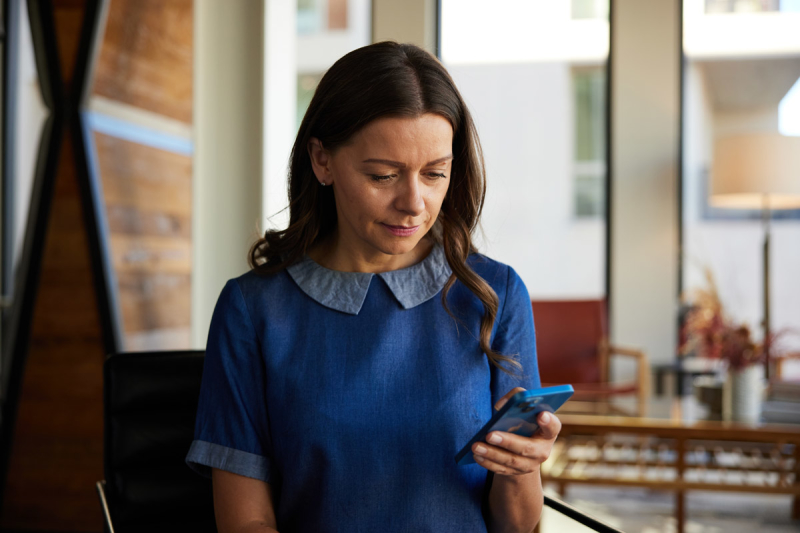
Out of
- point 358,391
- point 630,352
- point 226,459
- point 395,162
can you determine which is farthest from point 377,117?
point 630,352

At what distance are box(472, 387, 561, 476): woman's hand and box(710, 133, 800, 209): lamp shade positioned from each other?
12.2 feet

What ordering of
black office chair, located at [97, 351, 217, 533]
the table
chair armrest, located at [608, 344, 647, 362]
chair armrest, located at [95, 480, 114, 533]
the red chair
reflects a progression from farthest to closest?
the red chair, chair armrest, located at [608, 344, 647, 362], the table, black office chair, located at [97, 351, 217, 533], chair armrest, located at [95, 480, 114, 533]

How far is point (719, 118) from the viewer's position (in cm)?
502

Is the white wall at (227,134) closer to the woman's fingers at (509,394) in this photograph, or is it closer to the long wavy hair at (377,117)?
the long wavy hair at (377,117)

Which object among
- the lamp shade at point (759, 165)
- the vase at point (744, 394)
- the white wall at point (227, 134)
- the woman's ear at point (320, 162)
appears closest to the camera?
the woman's ear at point (320, 162)

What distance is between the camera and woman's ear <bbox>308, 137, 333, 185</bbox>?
1208 mm

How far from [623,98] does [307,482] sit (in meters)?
4.48

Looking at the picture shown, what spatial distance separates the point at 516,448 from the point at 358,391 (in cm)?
28

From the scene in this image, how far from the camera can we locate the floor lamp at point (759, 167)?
13.7 feet

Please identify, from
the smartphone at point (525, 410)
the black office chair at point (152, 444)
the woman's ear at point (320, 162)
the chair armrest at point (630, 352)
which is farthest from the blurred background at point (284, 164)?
the smartphone at point (525, 410)

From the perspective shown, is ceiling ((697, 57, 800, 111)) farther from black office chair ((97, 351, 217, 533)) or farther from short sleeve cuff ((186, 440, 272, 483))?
short sleeve cuff ((186, 440, 272, 483))

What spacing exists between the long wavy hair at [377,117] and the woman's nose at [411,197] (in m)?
0.10

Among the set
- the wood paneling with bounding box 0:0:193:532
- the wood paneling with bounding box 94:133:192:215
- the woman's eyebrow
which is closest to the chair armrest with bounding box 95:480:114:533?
the woman's eyebrow

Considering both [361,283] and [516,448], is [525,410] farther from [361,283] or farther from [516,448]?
[361,283]
